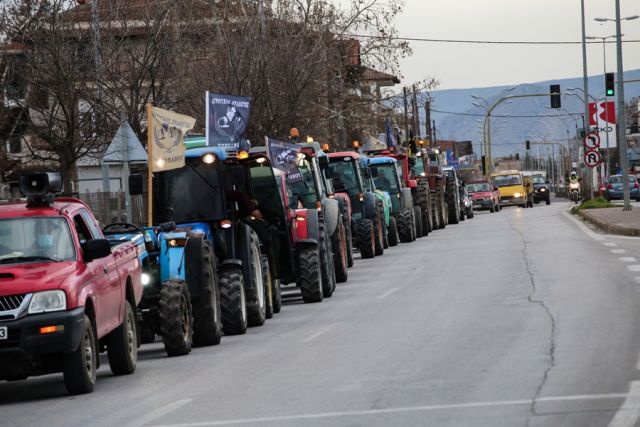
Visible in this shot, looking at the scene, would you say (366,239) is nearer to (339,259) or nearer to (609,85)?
(339,259)

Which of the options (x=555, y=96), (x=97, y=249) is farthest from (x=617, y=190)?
(x=97, y=249)

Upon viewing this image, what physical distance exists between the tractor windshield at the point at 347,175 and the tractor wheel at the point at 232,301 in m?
17.3

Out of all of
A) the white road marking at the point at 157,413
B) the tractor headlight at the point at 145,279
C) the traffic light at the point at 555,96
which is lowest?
the white road marking at the point at 157,413

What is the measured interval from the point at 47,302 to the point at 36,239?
1.13 meters

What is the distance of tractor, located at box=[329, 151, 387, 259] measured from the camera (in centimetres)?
3531

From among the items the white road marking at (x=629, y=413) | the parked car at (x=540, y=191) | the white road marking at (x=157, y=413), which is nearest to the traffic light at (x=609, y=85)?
the parked car at (x=540, y=191)

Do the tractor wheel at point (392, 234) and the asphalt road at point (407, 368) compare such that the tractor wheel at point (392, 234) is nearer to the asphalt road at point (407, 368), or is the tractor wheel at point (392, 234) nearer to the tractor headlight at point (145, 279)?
the asphalt road at point (407, 368)

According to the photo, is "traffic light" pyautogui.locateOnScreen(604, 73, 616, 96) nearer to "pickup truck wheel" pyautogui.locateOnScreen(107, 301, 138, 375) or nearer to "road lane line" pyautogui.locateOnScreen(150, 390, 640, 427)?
"pickup truck wheel" pyautogui.locateOnScreen(107, 301, 138, 375)

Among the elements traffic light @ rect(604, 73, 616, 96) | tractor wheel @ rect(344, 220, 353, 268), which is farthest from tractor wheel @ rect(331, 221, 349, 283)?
traffic light @ rect(604, 73, 616, 96)

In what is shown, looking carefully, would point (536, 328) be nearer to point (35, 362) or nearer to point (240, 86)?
point (35, 362)

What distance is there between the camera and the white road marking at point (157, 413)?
37.1ft

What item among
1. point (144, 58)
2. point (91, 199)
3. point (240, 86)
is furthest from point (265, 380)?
point (91, 199)

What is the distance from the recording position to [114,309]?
14.5 metres

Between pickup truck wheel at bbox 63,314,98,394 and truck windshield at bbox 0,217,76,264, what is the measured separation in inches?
30.7
